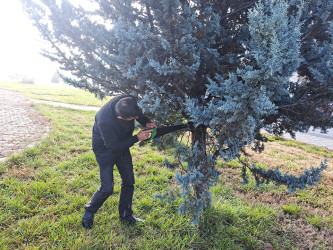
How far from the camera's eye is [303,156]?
621cm

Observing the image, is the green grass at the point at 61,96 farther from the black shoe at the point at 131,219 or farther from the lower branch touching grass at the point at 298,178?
the lower branch touching grass at the point at 298,178

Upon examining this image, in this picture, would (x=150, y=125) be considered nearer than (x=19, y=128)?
Yes

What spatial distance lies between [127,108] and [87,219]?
1774 mm

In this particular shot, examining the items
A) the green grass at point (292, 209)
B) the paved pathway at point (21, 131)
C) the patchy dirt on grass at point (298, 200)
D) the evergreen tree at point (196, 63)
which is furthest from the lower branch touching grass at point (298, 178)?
the paved pathway at point (21, 131)

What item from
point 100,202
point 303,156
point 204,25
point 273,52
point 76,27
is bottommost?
point 100,202

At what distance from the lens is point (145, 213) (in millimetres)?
3311

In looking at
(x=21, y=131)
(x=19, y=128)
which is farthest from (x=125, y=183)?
(x=19, y=128)

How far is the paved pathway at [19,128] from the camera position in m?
5.43

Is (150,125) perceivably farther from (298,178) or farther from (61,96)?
(61,96)

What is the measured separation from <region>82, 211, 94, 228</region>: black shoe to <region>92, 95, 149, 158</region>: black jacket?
937 mm

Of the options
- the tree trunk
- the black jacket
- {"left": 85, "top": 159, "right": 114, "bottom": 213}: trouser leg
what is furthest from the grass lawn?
the black jacket

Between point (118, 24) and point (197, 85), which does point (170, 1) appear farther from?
point (197, 85)

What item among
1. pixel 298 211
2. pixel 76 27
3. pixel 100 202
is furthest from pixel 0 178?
pixel 298 211

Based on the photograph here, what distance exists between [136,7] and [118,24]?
761 mm
